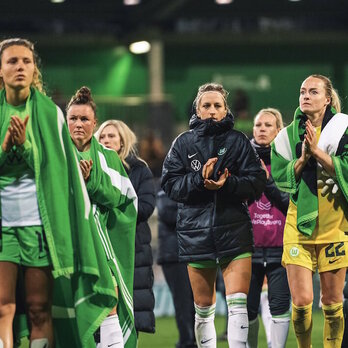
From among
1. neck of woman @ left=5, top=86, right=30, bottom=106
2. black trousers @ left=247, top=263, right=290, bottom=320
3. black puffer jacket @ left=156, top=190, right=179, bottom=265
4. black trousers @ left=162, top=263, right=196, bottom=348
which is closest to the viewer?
neck of woman @ left=5, top=86, right=30, bottom=106

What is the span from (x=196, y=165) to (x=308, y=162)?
81 centimetres

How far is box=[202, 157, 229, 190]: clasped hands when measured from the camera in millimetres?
7793

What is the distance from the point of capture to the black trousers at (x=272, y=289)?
8.89 metres

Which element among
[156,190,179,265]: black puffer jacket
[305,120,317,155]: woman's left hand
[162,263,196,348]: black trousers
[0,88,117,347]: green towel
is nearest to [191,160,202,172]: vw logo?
[305,120,317,155]: woman's left hand

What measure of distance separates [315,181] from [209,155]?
31.0 inches

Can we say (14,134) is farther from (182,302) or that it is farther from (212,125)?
(182,302)

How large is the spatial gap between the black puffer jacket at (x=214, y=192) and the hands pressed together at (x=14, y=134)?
186 centimetres

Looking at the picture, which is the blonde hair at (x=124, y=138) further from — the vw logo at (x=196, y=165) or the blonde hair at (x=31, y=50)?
the blonde hair at (x=31, y=50)

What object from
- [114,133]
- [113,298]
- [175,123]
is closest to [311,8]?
[175,123]

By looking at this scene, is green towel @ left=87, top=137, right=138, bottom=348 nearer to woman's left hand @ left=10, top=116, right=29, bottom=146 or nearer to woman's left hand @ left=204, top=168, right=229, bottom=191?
woman's left hand @ left=204, top=168, right=229, bottom=191

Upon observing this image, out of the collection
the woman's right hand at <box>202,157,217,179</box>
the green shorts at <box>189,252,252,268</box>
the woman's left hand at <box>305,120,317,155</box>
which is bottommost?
the green shorts at <box>189,252,252,268</box>

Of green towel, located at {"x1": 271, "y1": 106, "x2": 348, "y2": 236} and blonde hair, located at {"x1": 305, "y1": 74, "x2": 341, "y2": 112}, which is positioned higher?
blonde hair, located at {"x1": 305, "y1": 74, "x2": 341, "y2": 112}

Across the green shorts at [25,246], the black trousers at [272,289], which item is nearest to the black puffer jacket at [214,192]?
the black trousers at [272,289]

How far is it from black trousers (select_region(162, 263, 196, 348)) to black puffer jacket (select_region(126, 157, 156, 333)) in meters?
1.30
